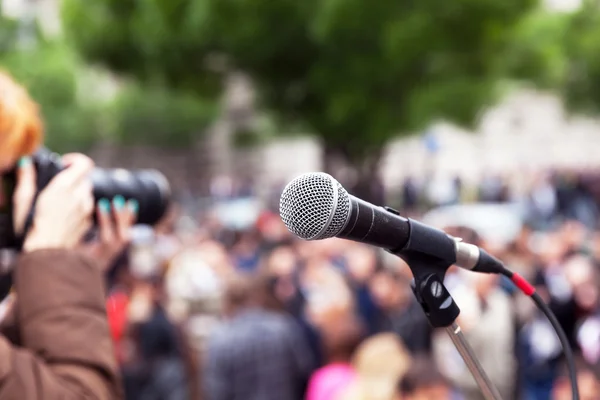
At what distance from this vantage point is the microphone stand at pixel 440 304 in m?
1.40

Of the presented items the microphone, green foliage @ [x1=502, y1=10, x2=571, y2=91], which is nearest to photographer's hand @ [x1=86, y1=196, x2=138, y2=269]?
the microphone

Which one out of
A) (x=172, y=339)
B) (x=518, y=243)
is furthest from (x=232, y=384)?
(x=518, y=243)

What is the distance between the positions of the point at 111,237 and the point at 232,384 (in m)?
2.63

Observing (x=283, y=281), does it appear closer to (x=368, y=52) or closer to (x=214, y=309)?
(x=214, y=309)

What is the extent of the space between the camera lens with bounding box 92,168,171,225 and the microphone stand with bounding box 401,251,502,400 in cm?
77

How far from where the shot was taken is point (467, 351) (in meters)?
1.40

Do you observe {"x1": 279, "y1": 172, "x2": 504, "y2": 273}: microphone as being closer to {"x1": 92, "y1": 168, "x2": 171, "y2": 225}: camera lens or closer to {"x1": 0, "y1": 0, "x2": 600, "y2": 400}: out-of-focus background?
{"x1": 92, "y1": 168, "x2": 171, "y2": 225}: camera lens

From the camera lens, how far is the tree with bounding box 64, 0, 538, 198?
14.4m

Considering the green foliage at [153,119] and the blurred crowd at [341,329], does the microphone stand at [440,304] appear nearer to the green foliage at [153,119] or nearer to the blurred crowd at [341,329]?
the blurred crowd at [341,329]

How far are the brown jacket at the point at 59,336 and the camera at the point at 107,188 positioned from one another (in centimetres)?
18

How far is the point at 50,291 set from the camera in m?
1.38

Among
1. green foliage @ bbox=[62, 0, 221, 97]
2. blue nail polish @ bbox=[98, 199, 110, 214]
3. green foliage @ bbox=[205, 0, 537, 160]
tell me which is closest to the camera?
blue nail polish @ bbox=[98, 199, 110, 214]

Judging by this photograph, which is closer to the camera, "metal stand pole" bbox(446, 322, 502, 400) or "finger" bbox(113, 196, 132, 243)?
"metal stand pole" bbox(446, 322, 502, 400)

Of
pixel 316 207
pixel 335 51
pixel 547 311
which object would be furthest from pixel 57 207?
pixel 335 51
